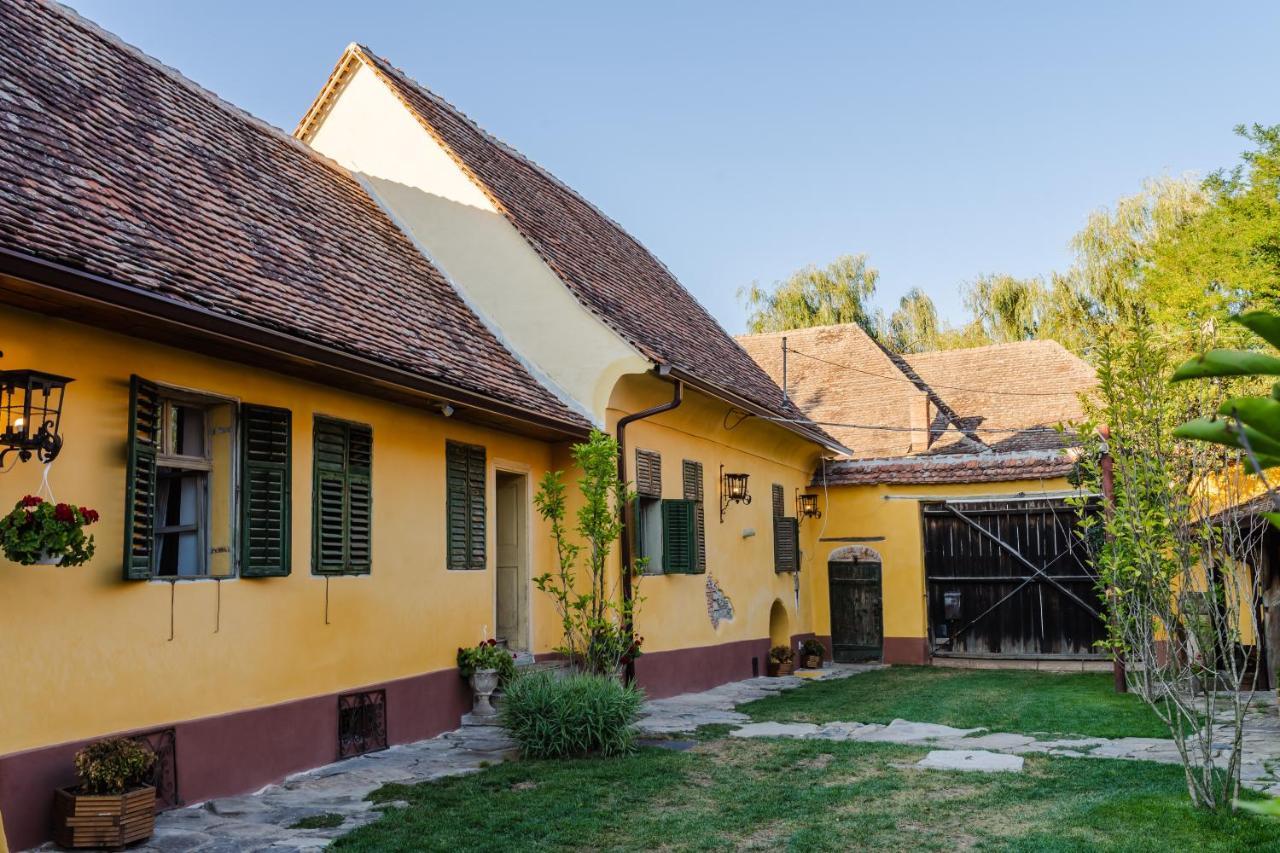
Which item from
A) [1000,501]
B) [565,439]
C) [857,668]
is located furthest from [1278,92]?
[565,439]

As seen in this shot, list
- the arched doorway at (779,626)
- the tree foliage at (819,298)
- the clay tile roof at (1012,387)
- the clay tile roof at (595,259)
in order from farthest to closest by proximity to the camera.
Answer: the tree foliage at (819,298) → the clay tile roof at (1012,387) → the arched doorway at (779,626) → the clay tile roof at (595,259)

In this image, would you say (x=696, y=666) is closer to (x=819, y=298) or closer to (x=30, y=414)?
(x=30, y=414)

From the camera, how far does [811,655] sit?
17.9 m

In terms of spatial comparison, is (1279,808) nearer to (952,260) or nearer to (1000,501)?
(1000,501)

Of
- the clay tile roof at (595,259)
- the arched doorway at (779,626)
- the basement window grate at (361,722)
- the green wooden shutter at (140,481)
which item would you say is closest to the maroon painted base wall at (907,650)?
the arched doorway at (779,626)

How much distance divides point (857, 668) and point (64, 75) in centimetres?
1366

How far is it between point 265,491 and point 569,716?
2.99 metres

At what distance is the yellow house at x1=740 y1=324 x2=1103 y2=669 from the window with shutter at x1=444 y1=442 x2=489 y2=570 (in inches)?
355

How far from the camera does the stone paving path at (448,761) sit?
646 centimetres

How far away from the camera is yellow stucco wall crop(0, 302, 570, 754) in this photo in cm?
627

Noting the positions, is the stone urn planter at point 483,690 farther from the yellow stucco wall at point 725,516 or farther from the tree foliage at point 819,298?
the tree foliage at point 819,298

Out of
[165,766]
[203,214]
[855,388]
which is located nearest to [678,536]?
[203,214]

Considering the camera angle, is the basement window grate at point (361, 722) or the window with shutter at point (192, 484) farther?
the basement window grate at point (361, 722)

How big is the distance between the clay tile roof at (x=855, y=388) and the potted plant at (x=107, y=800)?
1464cm
